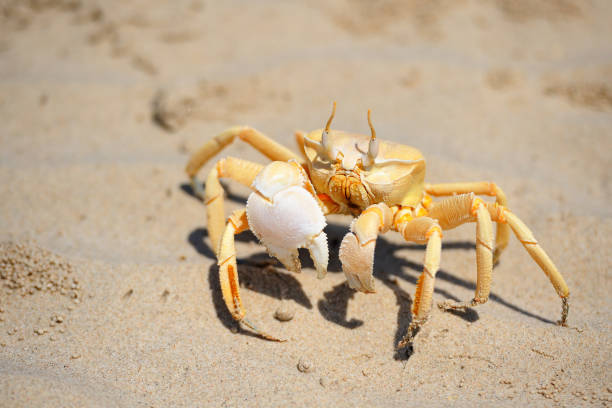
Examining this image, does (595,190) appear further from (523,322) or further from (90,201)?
(90,201)

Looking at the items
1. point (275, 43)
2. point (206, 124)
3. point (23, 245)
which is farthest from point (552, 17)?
point (23, 245)

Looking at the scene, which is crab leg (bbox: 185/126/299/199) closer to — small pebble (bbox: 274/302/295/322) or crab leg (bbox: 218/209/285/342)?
crab leg (bbox: 218/209/285/342)

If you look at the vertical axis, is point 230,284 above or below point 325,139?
below

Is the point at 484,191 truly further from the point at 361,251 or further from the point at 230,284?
the point at 230,284

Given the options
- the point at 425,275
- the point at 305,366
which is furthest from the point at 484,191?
the point at 305,366

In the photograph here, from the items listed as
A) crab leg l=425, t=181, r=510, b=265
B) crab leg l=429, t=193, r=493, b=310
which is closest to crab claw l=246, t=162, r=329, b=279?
crab leg l=429, t=193, r=493, b=310
